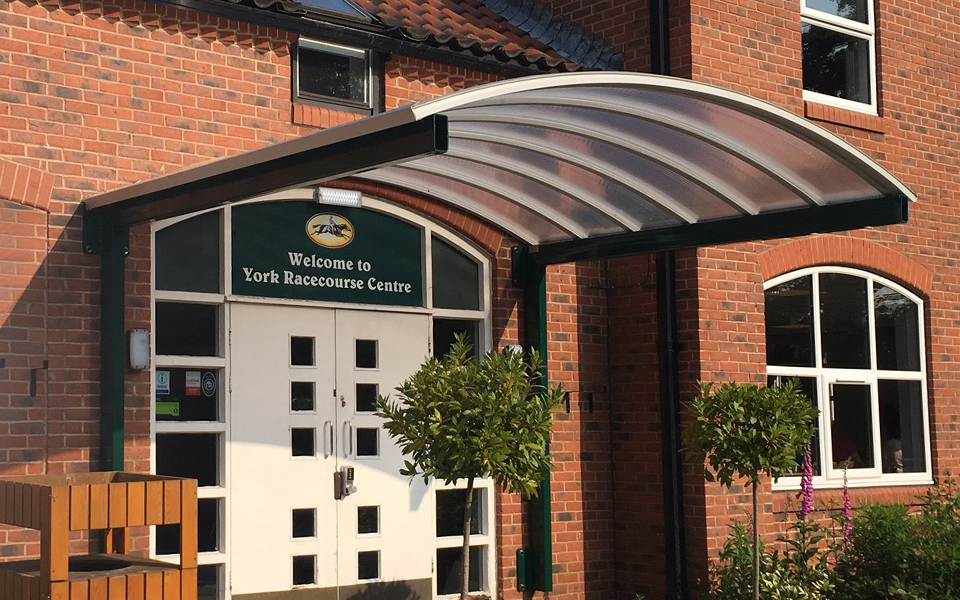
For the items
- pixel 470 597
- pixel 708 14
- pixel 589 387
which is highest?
pixel 708 14

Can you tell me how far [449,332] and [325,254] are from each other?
57.9 inches

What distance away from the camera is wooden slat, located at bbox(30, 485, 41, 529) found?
650 centimetres

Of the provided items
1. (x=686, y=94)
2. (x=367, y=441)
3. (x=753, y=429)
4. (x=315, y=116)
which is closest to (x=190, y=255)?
(x=315, y=116)

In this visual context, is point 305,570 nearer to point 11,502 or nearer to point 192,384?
point 192,384

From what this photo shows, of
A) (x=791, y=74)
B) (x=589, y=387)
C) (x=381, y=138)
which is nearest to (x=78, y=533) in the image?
(x=381, y=138)

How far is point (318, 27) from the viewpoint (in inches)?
384

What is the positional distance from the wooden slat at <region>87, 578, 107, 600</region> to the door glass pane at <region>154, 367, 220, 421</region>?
8.05 ft

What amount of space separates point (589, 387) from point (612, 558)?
1599mm

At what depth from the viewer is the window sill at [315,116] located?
9.66 m

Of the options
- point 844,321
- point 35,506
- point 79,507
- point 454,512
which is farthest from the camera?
point 844,321

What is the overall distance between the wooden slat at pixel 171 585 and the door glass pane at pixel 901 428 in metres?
8.33

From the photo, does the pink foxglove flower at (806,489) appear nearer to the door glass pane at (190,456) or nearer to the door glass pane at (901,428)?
the door glass pane at (901,428)

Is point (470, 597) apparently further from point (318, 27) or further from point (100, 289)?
point (318, 27)

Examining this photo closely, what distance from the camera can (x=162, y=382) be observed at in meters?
8.84
